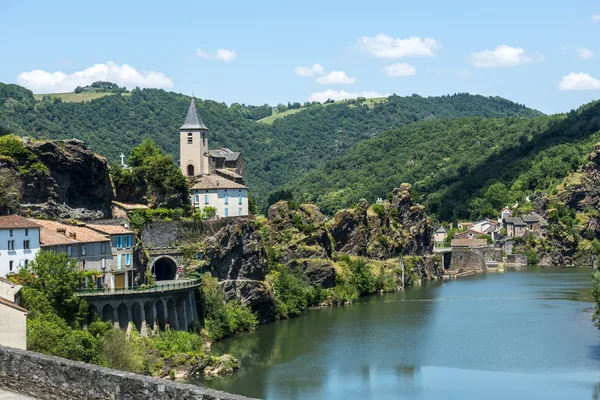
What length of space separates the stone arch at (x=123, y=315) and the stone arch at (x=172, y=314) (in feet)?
14.9

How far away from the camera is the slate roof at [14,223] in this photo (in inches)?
2014

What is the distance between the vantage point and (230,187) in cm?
8175

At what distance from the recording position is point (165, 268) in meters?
70.1

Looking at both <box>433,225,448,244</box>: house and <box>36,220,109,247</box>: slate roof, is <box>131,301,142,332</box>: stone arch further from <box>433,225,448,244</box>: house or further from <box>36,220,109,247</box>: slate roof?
<box>433,225,448,244</box>: house

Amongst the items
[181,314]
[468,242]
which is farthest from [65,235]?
[468,242]

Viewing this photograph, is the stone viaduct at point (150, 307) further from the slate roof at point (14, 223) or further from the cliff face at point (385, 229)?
the cliff face at point (385, 229)

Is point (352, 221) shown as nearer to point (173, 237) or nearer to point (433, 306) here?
point (433, 306)

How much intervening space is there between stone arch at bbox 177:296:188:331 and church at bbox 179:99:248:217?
16.4 metres

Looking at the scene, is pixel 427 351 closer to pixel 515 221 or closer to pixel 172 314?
pixel 172 314

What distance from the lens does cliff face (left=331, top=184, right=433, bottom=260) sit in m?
111

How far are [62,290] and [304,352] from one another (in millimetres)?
18502

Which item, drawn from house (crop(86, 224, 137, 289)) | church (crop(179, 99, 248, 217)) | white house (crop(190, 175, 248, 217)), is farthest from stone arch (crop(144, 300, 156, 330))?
white house (crop(190, 175, 248, 217))

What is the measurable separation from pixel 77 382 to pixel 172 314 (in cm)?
4416

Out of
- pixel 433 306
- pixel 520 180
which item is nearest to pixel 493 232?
pixel 520 180
